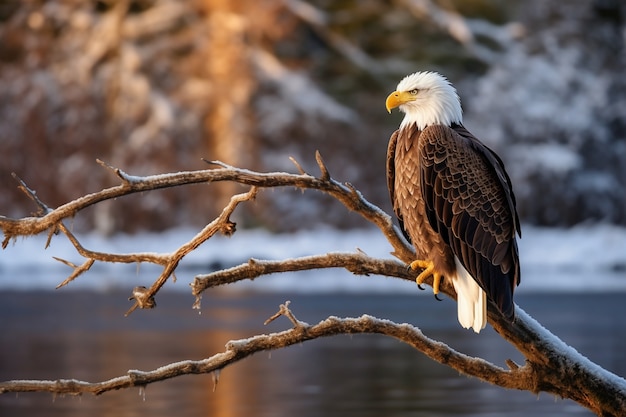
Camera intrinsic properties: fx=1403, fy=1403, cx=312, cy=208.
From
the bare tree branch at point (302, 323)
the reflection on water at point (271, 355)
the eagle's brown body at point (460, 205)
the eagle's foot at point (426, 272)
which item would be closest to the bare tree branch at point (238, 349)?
the bare tree branch at point (302, 323)

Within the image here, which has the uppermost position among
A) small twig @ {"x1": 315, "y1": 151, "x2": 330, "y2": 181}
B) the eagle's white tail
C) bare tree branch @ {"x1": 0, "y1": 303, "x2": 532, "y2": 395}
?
small twig @ {"x1": 315, "y1": 151, "x2": 330, "y2": 181}

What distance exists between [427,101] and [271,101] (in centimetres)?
2188

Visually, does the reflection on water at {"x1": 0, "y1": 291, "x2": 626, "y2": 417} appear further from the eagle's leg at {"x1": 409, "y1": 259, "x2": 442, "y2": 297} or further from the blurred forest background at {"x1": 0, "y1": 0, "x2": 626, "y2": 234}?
the blurred forest background at {"x1": 0, "y1": 0, "x2": 626, "y2": 234}

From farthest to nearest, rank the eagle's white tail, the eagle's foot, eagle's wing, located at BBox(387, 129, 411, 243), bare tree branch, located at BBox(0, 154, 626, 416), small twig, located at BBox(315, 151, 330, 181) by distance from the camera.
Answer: eagle's wing, located at BBox(387, 129, 411, 243), the eagle's foot, the eagle's white tail, bare tree branch, located at BBox(0, 154, 626, 416), small twig, located at BBox(315, 151, 330, 181)

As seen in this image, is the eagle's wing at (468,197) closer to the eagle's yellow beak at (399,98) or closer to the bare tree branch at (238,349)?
the eagle's yellow beak at (399,98)

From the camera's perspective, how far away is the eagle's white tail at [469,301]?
227 inches

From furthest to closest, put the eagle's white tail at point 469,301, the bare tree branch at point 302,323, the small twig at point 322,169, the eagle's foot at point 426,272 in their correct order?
the eagle's foot at point 426,272 < the eagle's white tail at point 469,301 < the bare tree branch at point 302,323 < the small twig at point 322,169

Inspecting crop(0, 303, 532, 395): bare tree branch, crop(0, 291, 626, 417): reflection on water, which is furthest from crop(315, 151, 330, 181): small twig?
crop(0, 291, 626, 417): reflection on water

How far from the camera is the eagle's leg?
19.5 ft

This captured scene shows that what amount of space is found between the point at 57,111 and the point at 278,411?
20.7 meters

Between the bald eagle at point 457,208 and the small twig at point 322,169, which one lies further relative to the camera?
the bald eagle at point 457,208

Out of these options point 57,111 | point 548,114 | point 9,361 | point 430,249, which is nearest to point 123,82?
point 57,111

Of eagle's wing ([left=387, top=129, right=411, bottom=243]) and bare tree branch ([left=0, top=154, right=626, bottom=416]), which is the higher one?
eagle's wing ([left=387, top=129, right=411, bottom=243])

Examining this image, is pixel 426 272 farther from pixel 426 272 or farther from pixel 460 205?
pixel 460 205
